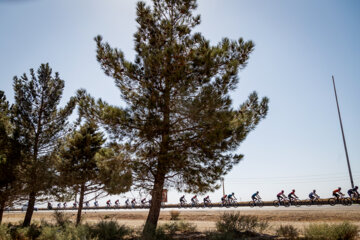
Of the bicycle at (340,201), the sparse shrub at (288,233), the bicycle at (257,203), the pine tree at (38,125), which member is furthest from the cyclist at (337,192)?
the pine tree at (38,125)

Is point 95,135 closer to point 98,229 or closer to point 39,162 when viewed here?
point 39,162

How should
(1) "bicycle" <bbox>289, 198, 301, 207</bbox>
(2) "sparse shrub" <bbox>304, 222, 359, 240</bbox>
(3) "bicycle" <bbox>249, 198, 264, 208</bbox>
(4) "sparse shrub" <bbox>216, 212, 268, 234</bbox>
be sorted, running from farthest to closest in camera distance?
(3) "bicycle" <bbox>249, 198, 264, 208</bbox>, (1) "bicycle" <bbox>289, 198, 301, 207</bbox>, (4) "sparse shrub" <bbox>216, 212, 268, 234</bbox>, (2) "sparse shrub" <bbox>304, 222, 359, 240</bbox>

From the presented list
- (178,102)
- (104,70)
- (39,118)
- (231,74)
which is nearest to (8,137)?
(39,118)

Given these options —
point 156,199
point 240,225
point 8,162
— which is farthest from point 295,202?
point 8,162

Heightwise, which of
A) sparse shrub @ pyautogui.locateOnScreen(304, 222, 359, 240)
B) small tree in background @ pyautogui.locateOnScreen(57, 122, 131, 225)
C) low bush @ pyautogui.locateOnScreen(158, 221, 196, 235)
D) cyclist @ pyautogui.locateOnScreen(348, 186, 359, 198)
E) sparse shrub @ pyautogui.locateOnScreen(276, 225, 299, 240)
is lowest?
low bush @ pyautogui.locateOnScreen(158, 221, 196, 235)

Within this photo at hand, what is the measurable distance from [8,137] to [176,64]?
552 inches

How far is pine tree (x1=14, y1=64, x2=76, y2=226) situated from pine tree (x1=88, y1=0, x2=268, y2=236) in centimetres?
926

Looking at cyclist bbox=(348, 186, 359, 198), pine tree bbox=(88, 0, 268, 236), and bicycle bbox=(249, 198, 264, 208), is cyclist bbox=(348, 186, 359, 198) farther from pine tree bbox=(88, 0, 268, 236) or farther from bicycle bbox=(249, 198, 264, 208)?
pine tree bbox=(88, 0, 268, 236)

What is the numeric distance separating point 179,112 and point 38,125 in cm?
1400

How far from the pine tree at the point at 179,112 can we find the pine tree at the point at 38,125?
9.26m

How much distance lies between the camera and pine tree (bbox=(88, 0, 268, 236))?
1037 cm

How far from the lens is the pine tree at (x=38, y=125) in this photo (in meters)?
16.8

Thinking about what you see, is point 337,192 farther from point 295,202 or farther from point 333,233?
point 333,233

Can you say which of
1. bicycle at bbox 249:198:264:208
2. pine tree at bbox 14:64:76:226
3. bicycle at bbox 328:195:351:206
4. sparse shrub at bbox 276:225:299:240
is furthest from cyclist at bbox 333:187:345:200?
pine tree at bbox 14:64:76:226
